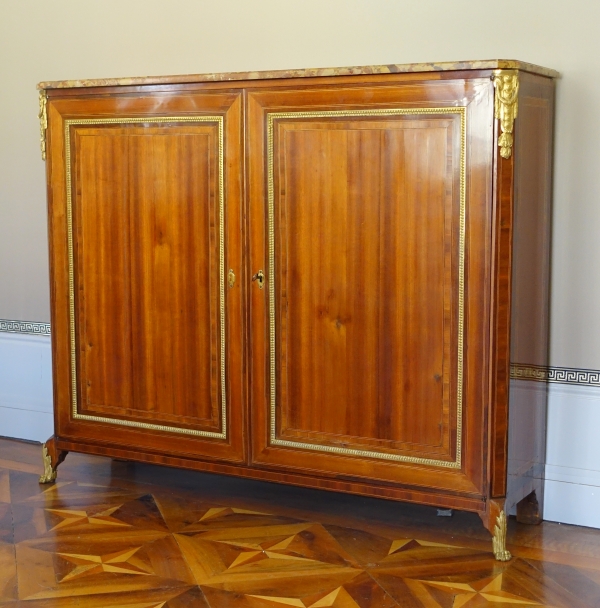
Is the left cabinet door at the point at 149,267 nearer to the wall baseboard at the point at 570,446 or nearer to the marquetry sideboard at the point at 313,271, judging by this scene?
the marquetry sideboard at the point at 313,271

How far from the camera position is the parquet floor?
2.56 meters

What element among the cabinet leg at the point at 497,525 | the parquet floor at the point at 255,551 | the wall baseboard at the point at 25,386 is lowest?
the parquet floor at the point at 255,551

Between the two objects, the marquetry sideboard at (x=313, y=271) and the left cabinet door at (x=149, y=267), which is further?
the left cabinet door at (x=149, y=267)

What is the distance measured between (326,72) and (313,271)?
596mm

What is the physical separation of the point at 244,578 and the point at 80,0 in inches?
97.4

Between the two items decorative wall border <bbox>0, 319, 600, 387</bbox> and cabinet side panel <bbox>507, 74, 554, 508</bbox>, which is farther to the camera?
decorative wall border <bbox>0, 319, 600, 387</bbox>

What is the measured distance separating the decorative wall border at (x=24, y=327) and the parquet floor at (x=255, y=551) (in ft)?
2.47

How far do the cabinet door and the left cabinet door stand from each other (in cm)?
11

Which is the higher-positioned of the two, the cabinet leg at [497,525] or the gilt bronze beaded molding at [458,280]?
the gilt bronze beaded molding at [458,280]

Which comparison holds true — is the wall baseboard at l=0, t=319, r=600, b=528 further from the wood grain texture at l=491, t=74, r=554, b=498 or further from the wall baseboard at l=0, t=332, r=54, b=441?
the wall baseboard at l=0, t=332, r=54, b=441

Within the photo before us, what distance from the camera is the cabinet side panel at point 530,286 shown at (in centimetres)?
279

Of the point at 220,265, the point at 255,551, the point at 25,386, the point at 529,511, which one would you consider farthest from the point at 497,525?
the point at 25,386

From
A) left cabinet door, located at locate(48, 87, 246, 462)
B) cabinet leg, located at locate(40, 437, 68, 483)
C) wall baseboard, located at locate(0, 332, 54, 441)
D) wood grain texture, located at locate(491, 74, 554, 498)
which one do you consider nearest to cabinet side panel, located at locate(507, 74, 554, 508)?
wood grain texture, located at locate(491, 74, 554, 498)

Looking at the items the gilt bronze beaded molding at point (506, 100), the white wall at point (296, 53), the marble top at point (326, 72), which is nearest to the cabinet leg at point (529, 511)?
the white wall at point (296, 53)
